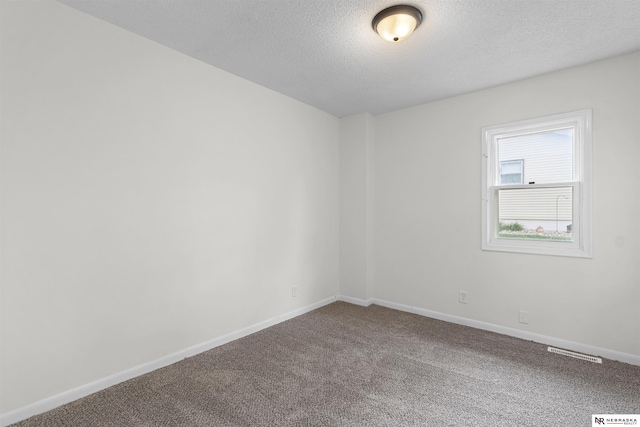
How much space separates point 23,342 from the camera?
6.31ft

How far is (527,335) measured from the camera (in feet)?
10.3

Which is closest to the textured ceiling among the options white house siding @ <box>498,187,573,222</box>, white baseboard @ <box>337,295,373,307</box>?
white house siding @ <box>498,187,573,222</box>

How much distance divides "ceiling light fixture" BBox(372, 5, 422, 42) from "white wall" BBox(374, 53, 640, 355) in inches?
67.3

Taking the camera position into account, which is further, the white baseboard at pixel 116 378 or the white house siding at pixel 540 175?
the white house siding at pixel 540 175

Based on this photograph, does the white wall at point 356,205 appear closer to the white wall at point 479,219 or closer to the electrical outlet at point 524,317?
the white wall at point 479,219

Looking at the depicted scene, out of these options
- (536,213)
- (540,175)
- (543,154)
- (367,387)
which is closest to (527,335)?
(536,213)

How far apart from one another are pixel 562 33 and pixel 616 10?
12.0 inches

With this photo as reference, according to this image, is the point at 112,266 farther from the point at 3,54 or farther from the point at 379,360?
the point at 379,360

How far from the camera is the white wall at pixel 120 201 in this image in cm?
192

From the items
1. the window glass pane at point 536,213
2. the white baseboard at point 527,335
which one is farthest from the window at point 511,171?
the white baseboard at point 527,335

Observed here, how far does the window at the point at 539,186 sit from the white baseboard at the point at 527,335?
818 mm

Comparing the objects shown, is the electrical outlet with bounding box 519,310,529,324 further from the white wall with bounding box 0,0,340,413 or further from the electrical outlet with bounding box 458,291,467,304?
the white wall with bounding box 0,0,340,413

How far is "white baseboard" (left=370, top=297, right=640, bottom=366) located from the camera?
2679 mm

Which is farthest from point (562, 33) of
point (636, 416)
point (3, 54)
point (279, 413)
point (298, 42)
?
point (3, 54)
